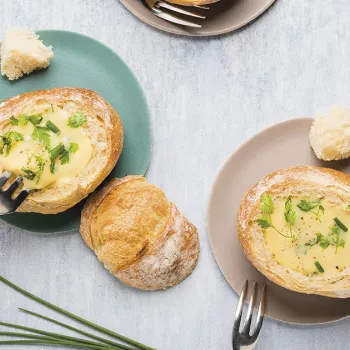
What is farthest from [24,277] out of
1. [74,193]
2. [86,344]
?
[74,193]

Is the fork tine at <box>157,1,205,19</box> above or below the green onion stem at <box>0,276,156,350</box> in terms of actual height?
above

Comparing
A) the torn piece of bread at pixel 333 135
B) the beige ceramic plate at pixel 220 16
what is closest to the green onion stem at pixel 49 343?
the torn piece of bread at pixel 333 135

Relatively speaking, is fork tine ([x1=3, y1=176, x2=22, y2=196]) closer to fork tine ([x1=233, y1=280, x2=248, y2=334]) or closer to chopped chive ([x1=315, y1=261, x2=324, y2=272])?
fork tine ([x1=233, y1=280, x2=248, y2=334])

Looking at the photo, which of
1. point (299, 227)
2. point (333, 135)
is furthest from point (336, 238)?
point (333, 135)

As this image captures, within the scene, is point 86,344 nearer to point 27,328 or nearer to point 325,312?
point 27,328

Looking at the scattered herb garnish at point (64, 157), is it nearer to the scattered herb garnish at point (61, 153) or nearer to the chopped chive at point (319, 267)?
the scattered herb garnish at point (61, 153)

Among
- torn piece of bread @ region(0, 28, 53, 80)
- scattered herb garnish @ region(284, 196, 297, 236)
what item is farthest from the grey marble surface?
scattered herb garnish @ region(284, 196, 297, 236)
